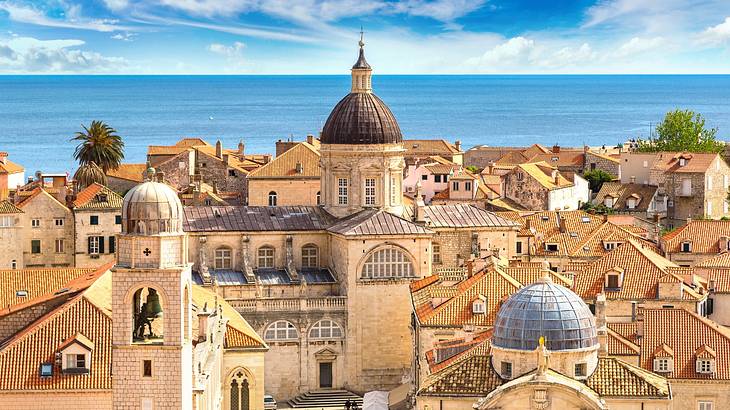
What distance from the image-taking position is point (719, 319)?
240 feet

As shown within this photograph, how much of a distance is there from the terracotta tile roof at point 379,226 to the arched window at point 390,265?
0.82 meters

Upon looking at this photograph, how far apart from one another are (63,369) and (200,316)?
4.11m

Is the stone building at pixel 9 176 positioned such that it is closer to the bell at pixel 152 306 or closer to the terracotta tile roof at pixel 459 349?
the terracotta tile roof at pixel 459 349

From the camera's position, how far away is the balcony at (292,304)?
235 feet

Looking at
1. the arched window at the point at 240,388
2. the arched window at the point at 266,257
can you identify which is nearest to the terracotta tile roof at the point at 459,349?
the arched window at the point at 240,388

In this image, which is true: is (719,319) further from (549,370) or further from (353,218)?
(549,370)

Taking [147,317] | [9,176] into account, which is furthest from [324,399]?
[9,176]

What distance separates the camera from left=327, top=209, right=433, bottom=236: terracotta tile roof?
241 feet

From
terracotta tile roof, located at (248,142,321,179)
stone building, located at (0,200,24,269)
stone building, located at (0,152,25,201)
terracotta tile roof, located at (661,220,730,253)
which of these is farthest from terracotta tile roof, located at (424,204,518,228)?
stone building, located at (0,152,25,201)

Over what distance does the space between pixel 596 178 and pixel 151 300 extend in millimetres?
87096

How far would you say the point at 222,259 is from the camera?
248 ft

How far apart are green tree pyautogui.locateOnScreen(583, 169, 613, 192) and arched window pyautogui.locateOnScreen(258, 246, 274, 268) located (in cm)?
5526

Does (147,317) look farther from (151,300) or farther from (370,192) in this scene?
(370,192)

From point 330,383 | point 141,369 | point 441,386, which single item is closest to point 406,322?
point 330,383
